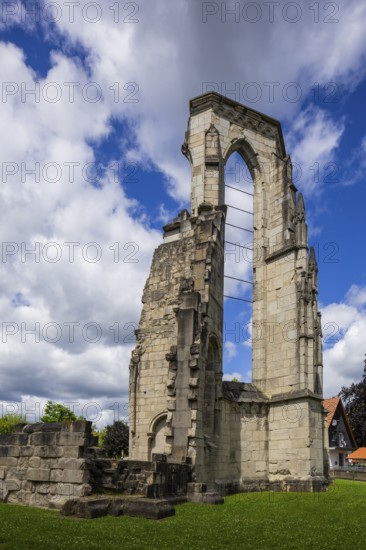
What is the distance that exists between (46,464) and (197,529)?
412 cm

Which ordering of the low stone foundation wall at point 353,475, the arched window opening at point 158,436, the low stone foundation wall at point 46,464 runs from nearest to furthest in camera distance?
the low stone foundation wall at point 46,464, the arched window opening at point 158,436, the low stone foundation wall at point 353,475

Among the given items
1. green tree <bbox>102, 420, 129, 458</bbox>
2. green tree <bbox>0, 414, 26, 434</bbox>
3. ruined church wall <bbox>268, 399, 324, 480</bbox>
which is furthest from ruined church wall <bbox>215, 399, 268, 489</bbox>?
green tree <bbox>0, 414, 26, 434</bbox>

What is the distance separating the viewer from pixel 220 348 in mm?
17203

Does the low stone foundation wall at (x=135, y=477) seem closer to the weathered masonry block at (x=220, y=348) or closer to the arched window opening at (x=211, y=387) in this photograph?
the weathered masonry block at (x=220, y=348)

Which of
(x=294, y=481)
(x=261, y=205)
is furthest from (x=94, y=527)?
(x=261, y=205)

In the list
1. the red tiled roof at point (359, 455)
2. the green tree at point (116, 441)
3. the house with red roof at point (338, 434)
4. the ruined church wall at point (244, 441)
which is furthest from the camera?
the house with red roof at point (338, 434)

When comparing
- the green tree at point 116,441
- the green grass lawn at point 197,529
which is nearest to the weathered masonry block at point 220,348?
the green grass lawn at point 197,529

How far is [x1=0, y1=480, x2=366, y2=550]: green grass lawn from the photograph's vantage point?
23.1 ft

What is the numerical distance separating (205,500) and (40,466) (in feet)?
13.2

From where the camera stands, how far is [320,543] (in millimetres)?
7574

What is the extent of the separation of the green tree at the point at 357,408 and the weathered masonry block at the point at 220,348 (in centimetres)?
2872

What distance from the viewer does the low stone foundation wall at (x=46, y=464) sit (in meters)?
10.6

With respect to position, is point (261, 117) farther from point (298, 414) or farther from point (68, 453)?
point (68, 453)

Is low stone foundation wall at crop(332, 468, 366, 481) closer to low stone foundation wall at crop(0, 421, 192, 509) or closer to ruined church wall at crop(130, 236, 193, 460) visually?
ruined church wall at crop(130, 236, 193, 460)
